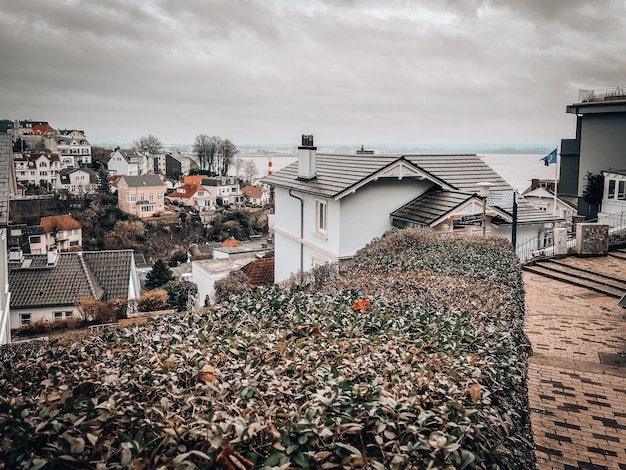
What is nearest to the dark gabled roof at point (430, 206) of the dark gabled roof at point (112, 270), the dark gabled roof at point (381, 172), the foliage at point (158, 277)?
the dark gabled roof at point (381, 172)

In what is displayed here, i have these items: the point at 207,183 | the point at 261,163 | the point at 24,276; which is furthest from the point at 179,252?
the point at 261,163

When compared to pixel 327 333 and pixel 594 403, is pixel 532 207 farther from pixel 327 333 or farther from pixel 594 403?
pixel 327 333

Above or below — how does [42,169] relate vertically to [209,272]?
above

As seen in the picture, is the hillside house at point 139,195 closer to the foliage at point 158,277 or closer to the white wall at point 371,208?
the foliage at point 158,277

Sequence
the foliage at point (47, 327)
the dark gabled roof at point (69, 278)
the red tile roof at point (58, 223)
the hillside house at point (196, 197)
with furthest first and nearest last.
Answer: the hillside house at point (196, 197)
the red tile roof at point (58, 223)
the dark gabled roof at point (69, 278)
the foliage at point (47, 327)

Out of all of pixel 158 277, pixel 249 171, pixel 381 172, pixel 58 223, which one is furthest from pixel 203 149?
pixel 381 172

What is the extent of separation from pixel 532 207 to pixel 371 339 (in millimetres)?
16338

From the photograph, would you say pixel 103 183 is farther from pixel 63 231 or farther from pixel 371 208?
pixel 371 208

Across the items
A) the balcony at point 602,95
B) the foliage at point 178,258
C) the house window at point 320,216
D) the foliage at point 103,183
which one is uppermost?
the balcony at point 602,95

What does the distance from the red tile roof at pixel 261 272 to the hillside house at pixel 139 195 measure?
75.7 m

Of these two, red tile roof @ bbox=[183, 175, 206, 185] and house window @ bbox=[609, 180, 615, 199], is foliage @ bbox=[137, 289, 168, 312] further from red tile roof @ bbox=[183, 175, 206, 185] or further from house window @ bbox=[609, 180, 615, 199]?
red tile roof @ bbox=[183, 175, 206, 185]

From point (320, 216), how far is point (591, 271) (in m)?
8.58

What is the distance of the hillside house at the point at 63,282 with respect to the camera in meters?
28.2

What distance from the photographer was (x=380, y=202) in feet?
57.3
